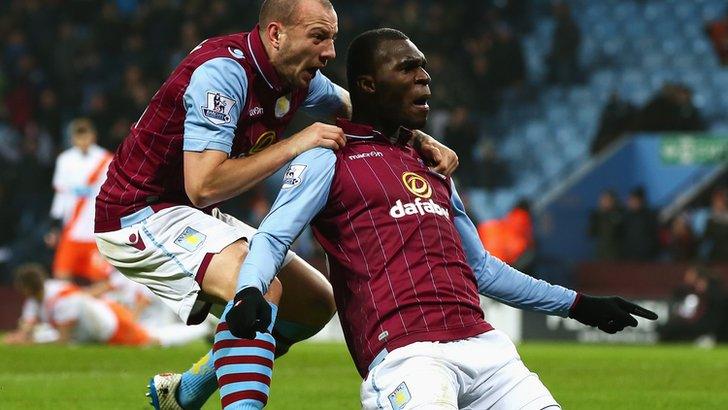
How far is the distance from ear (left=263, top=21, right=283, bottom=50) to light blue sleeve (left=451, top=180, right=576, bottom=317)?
0.95 m

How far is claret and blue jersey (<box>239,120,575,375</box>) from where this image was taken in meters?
4.26

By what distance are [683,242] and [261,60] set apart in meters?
11.0

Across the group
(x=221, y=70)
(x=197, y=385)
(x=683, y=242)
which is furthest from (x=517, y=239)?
(x=221, y=70)

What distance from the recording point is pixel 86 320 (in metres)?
12.3

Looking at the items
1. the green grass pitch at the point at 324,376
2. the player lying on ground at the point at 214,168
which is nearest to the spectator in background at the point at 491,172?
the green grass pitch at the point at 324,376

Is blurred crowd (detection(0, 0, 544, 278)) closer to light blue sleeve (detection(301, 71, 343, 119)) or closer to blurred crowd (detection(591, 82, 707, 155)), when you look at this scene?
blurred crowd (detection(591, 82, 707, 155))

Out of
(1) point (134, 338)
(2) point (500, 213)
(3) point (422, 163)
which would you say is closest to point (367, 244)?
(3) point (422, 163)

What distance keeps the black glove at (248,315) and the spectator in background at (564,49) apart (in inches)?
613

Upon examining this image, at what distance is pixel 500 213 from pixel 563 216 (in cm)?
177

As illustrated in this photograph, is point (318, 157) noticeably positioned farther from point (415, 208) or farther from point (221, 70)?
point (221, 70)

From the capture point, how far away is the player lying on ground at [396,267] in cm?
414

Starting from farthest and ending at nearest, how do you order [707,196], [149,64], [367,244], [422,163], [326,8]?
[149,64] < [707,196] < [326,8] < [422,163] < [367,244]

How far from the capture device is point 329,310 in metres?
5.54

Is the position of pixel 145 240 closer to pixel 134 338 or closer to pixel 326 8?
pixel 326 8
